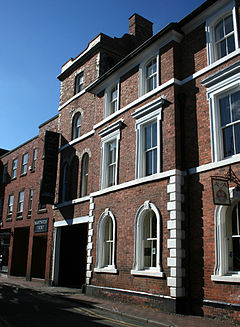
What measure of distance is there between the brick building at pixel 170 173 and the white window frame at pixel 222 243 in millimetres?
30

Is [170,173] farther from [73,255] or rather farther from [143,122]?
[73,255]

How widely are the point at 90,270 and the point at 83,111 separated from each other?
9031mm

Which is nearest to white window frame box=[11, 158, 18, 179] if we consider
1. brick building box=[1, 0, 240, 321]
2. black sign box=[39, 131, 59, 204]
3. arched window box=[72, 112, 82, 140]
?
black sign box=[39, 131, 59, 204]

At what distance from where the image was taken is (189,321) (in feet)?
30.8

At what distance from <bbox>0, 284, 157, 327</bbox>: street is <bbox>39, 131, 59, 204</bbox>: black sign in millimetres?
7474

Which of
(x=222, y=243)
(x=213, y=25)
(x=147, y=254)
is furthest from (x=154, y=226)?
(x=213, y=25)

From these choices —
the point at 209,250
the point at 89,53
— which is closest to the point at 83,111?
the point at 89,53

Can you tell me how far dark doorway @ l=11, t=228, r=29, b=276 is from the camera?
25.3 meters

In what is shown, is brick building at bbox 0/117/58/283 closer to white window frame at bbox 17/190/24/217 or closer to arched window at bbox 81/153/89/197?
white window frame at bbox 17/190/24/217

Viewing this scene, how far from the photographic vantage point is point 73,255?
2000cm

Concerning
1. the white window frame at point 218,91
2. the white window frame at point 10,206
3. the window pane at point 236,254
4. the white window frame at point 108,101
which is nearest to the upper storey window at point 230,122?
the white window frame at point 218,91

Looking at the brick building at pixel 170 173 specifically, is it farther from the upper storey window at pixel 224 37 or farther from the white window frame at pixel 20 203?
the white window frame at pixel 20 203

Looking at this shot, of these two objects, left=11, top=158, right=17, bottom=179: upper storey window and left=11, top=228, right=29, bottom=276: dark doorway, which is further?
left=11, top=158, right=17, bottom=179: upper storey window

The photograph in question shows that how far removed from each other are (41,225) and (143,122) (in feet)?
36.4
